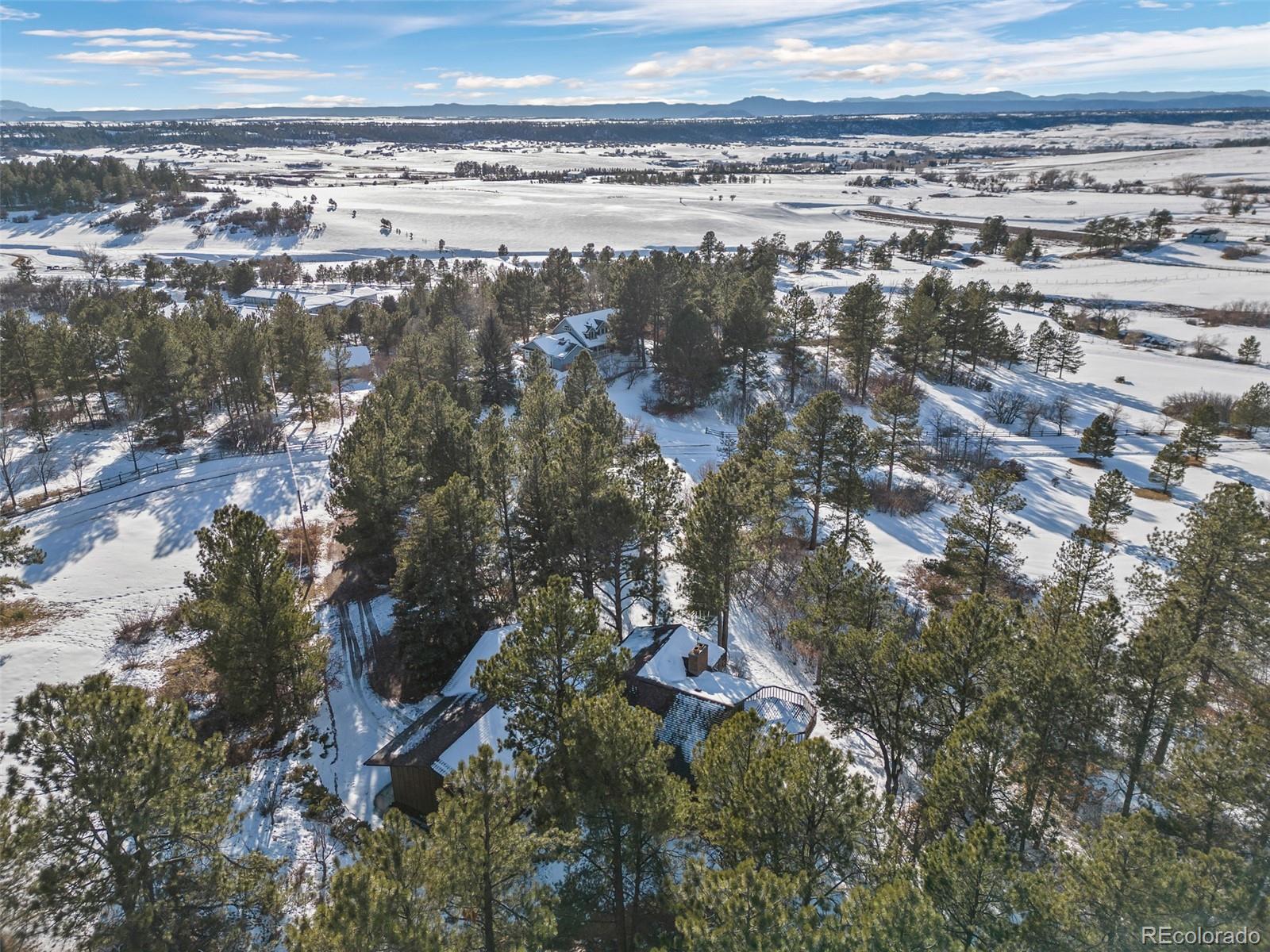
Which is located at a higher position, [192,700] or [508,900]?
[508,900]

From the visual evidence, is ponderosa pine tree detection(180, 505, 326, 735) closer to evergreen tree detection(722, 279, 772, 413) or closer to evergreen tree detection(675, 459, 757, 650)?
evergreen tree detection(675, 459, 757, 650)

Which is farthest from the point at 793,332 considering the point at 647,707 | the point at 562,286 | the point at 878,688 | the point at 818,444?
the point at 878,688

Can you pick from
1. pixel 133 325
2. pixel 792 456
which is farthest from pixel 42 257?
pixel 792 456

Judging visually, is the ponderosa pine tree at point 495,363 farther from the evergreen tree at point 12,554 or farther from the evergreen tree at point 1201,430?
the evergreen tree at point 1201,430

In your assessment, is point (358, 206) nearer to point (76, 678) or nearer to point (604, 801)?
point (76, 678)

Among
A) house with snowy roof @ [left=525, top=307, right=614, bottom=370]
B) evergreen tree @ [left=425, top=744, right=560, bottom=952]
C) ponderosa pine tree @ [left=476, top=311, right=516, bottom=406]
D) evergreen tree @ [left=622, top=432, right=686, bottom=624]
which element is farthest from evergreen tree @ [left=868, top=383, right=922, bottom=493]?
house with snowy roof @ [left=525, top=307, right=614, bottom=370]

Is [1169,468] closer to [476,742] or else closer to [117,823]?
[476,742]
